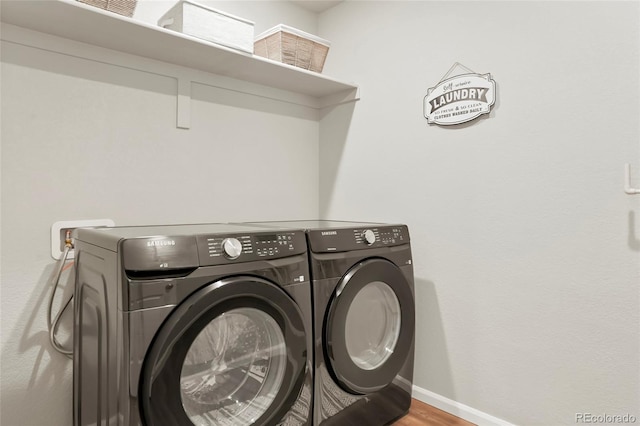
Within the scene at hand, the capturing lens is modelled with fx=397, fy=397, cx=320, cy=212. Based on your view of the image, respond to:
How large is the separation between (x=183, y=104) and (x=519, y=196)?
1.67 meters

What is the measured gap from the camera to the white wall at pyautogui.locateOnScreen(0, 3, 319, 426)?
62.2 inches

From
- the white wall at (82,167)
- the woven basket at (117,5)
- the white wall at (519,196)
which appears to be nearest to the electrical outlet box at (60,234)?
the white wall at (82,167)

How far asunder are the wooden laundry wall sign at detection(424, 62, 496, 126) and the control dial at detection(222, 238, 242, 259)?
126cm

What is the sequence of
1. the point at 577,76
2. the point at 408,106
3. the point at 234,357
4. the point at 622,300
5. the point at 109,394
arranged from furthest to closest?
the point at 408,106
the point at 577,76
the point at 622,300
the point at 234,357
the point at 109,394

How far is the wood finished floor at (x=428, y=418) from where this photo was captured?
1.90 m

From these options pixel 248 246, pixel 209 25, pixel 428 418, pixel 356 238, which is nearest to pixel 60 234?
pixel 248 246

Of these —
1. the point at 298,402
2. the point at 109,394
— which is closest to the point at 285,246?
the point at 298,402

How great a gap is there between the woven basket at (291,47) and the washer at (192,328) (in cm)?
109

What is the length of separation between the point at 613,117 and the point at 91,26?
206 cm

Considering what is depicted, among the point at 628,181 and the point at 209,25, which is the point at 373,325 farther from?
the point at 209,25

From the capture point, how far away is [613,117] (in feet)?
4.95

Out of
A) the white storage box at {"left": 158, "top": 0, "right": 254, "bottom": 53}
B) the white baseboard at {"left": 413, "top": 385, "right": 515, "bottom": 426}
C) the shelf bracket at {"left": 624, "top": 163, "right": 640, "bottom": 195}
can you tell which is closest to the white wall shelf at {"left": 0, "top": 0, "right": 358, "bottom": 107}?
the white storage box at {"left": 158, "top": 0, "right": 254, "bottom": 53}

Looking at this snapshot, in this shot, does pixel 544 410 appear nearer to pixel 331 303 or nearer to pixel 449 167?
pixel 331 303

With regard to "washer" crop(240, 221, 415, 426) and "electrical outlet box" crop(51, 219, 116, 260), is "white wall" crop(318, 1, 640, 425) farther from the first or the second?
"electrical outlet box" crop(51, 219, 116, 260)
